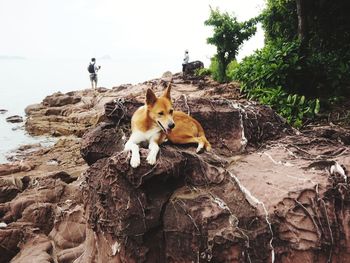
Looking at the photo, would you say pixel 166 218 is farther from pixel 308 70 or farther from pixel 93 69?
pixel 93 69

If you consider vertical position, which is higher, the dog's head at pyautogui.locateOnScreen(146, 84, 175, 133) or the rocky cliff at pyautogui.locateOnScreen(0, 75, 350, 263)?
the dog's head at pyautogui.locateOnScreen(146, 84, 175, 133)

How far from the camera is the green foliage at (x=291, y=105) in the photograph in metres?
9.41

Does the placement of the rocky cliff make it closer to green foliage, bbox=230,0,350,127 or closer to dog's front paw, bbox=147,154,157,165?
dog's front paw, bbox=147,154,157,165

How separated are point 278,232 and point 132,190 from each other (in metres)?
1.76

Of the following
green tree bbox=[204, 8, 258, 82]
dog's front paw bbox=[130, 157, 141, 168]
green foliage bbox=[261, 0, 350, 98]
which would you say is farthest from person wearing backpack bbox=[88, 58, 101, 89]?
dog's front paw bbox=[130, 157, 141, 168]

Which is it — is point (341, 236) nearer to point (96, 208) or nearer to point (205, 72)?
point (96, 208)

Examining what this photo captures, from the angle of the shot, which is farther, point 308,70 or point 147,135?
point 308,70

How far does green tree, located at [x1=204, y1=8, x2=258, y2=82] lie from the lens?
16000 millimetres

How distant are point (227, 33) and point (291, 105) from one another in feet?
24.5

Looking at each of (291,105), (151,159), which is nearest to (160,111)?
(151,159)

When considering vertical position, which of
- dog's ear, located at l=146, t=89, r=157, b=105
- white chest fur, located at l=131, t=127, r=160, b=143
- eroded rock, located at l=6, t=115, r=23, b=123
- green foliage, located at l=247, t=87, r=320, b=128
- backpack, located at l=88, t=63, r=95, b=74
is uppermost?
backpack, located at l=88, t=63, r=95, b=74

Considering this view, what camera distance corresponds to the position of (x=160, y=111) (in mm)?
4438

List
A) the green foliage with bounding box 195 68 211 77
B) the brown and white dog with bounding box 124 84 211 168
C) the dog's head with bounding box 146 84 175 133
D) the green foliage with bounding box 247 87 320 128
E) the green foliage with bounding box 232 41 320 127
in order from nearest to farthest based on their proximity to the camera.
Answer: the brown and white dog with bounding box 124 84 211 168 → the dog's head with bounding box 146 84 175 133 → the green foliage with bounding box 247 87 320 128 → the green foliage with bounding box 232 41 320 127 → the green foliage with bounding box 195 68 211 77

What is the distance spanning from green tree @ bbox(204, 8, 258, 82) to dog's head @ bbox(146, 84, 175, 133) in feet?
40.7
